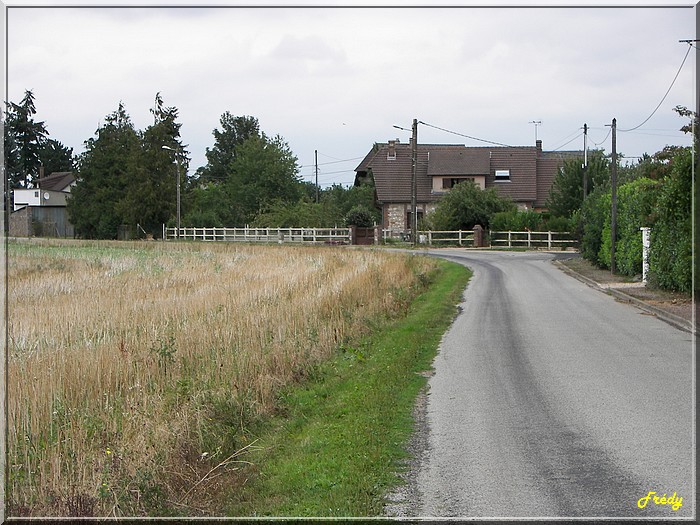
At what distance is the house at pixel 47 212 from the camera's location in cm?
3616

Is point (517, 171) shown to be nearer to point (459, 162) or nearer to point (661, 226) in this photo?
point (459, 162)

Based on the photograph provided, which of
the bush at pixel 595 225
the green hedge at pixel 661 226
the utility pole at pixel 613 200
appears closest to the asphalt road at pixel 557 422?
the green hedge at pixel 661 226

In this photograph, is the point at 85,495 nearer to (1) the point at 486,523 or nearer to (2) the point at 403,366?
(1) the point at 486,523

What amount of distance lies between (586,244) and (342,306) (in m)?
24.2

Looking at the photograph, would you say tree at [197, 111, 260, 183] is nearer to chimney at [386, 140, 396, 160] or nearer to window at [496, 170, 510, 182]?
chimney at [386, 140, 396, 160]

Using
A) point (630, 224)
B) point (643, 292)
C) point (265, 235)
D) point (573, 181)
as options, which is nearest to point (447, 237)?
point (573, 181)

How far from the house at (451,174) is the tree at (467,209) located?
11.2 metres

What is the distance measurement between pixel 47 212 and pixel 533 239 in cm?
3095

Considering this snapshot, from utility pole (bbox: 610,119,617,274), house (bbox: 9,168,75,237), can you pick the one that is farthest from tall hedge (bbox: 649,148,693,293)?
house (bbox: 9,168,75,237)

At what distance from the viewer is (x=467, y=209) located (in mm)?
61938

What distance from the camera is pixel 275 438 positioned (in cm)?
890

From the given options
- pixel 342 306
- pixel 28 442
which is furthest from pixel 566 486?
pixel 342 306

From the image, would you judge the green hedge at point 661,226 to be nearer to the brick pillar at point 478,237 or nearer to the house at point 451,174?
the brick pillar at point 478,237

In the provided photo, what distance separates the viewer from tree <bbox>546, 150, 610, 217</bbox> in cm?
6147
